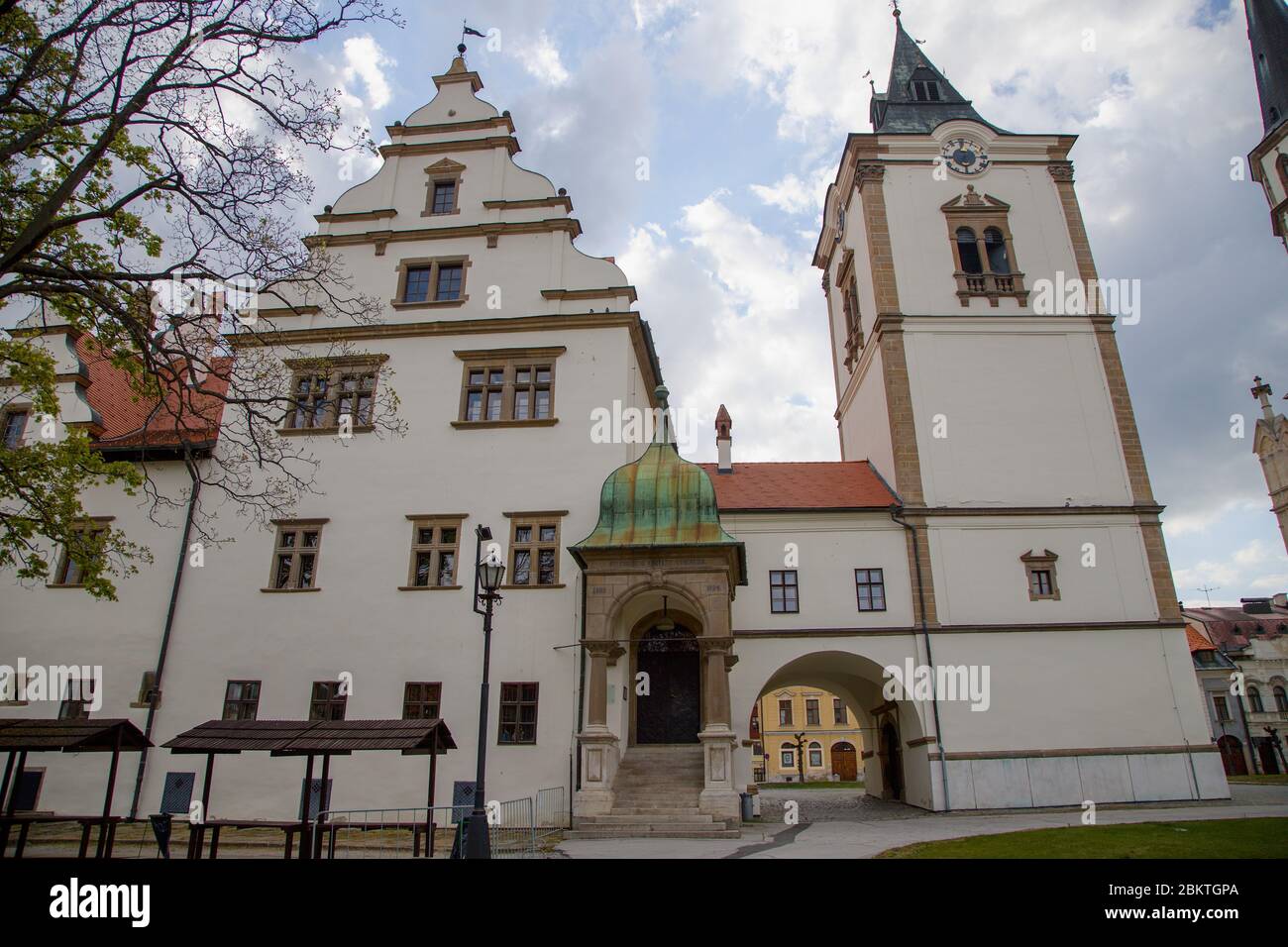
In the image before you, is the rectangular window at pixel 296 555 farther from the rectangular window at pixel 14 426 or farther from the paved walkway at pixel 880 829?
the paved walkway at pixel 880 829

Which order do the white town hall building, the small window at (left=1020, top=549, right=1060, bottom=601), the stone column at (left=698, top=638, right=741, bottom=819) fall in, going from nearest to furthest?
1. the stone column at (left=698, top=638, right=741, bottom=819)
2. the white town hall building
3. the small window at (left=1020, top=549, right=1060, bottom=601)

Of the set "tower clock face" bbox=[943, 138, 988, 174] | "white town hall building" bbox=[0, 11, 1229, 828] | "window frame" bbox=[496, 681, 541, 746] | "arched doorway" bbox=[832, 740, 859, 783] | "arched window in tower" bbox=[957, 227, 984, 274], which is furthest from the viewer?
"arched doorway" bbox=[832, 740, 859, 783]

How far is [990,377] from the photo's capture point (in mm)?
25562

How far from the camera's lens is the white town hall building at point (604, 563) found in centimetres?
1820

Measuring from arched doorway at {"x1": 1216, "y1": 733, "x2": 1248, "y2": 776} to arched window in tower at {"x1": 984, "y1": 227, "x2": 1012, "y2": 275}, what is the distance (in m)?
41.8

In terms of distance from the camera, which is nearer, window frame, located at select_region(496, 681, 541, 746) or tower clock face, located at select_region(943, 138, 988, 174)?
window frame, located at select_region(496, 681, 541, 746)

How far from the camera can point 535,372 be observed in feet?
70.3

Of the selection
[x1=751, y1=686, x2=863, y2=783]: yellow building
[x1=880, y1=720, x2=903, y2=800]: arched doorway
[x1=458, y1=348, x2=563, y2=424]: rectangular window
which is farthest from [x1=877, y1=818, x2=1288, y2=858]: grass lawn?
[x1=751, y1=686, x2=863, y2=783]: yellow building

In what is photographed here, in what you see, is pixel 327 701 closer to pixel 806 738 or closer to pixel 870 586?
pixel 870 586

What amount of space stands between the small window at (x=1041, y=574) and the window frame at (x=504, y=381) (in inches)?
565

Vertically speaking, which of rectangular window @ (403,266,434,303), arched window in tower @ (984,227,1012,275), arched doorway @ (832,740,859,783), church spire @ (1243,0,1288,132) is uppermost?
church spire @ (1243,0,1288,132)

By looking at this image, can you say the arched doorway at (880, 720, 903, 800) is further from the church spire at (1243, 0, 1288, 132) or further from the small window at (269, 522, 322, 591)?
the church spire at (1243, 0, 1288, 132)

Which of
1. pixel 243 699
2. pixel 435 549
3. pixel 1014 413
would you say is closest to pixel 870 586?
pixel 1014 413

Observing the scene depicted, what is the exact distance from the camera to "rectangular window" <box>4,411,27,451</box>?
21141 millimetres
